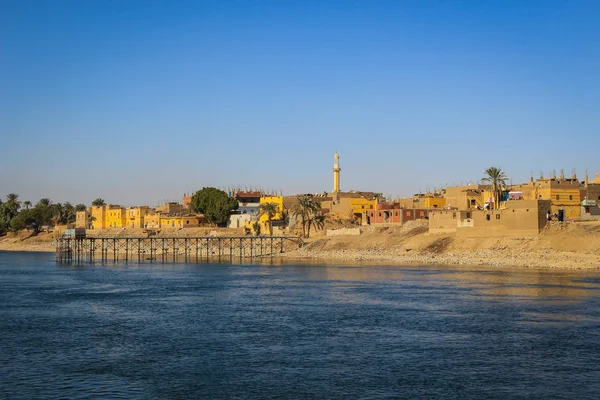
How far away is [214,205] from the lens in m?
141

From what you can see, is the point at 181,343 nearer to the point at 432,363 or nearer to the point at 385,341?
the point at 385,341

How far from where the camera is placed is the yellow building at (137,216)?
504ft

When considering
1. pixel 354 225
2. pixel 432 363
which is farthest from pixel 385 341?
pixel 354 225

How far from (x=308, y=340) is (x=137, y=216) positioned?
12354 centimetres

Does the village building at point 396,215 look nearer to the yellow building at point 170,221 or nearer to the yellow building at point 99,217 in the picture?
the yellow building at point 170,221

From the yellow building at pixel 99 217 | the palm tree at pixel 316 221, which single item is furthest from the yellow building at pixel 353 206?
the yellow building at pixel 99 217

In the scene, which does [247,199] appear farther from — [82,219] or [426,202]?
[426,202]

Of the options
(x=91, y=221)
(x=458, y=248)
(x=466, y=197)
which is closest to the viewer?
(x=458, y=248)

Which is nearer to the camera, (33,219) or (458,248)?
(458,248)

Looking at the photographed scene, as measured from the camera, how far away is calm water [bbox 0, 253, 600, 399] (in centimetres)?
2742

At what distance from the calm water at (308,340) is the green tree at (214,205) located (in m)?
75.9

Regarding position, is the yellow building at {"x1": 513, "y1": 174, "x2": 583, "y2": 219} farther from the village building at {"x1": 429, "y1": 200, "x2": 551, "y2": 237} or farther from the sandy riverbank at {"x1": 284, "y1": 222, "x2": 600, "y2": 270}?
the sandy riverbank at {"x1": 284, "y1": 222, "x2": 600, "y2": 270}

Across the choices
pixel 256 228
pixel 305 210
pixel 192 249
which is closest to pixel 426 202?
pixel 305 210

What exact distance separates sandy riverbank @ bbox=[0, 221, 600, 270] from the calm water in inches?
541
